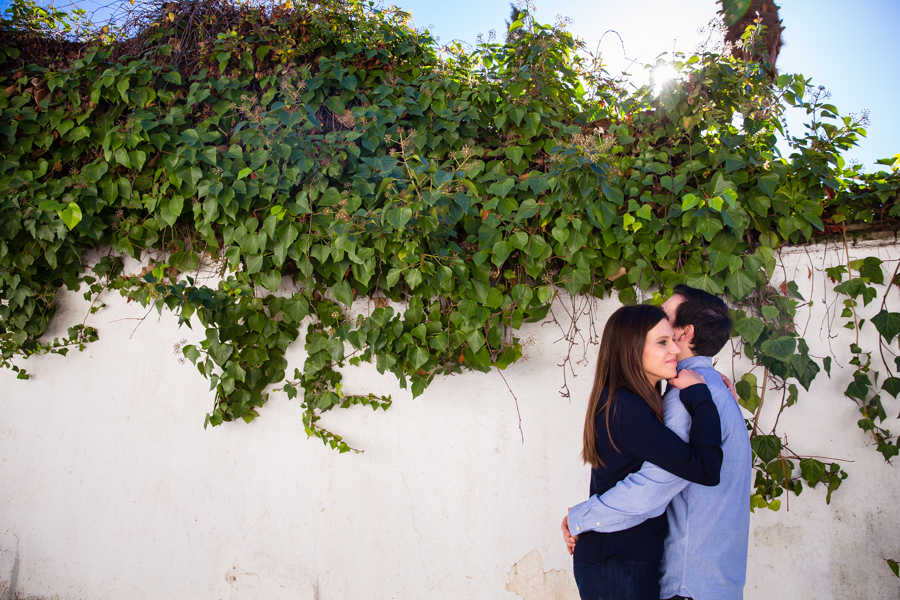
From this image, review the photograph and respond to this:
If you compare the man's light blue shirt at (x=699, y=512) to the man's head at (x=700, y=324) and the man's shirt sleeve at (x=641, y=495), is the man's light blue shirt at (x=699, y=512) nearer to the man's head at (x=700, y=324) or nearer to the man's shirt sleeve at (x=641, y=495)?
the man's shirt sleeve at (x=641, y=495)

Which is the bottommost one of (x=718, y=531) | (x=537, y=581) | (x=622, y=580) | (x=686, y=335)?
(x=537, y=581)

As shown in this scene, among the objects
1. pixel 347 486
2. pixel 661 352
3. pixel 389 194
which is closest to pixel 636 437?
pixel 661 352

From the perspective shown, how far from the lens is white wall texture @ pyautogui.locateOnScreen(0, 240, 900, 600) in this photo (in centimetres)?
222

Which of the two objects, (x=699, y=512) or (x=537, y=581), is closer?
(x=699, y=512)

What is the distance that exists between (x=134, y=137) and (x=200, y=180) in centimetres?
44

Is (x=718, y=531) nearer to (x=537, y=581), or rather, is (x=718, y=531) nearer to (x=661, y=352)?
(x=661, y=352)

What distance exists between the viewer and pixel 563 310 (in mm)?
2461

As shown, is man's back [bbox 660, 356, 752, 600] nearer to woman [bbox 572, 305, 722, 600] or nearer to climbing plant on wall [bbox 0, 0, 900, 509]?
woman [bbox 572, 305, 722, 600]

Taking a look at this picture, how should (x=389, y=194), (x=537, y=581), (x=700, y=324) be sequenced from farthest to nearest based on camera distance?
(x=537, y=581)
(x=389, y=194)
(x=700, y=324)

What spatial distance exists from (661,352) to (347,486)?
1791 mm

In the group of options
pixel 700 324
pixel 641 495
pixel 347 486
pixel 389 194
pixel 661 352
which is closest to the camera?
pixel 641 495

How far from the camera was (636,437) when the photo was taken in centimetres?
144

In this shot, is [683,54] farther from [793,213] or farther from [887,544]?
[887,544]

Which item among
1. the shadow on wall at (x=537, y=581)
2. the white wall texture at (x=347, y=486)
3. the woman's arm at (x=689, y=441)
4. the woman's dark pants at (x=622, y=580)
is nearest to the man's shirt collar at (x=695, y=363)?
the woman's arm at (x=689, y=441)
